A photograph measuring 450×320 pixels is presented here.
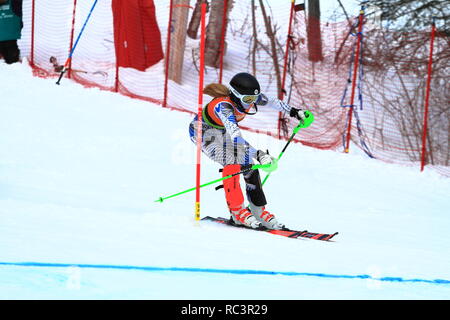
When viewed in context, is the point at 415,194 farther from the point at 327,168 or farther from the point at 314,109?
the point at 314,109

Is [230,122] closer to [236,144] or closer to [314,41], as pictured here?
[236,144]

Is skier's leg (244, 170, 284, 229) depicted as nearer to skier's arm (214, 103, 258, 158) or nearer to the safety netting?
skier's arm (214, 103, 258, 158)

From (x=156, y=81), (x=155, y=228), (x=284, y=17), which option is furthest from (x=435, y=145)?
(x=155, y=228)

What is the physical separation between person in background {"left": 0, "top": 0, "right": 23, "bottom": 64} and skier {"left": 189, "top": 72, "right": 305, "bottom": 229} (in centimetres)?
805

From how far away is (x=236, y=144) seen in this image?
459 centimetres

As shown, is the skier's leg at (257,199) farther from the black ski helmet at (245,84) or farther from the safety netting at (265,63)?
the safety netting at (265,63)

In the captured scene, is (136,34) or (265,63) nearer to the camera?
(136,34)

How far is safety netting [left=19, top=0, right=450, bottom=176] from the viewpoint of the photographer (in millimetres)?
11875

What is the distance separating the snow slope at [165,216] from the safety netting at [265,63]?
1433 mm

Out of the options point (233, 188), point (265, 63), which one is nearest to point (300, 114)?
point (233, 188)

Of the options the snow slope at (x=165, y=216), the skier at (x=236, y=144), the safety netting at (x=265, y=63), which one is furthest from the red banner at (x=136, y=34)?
the skier at (x=236, y=144)

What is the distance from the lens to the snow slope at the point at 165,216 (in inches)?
119
